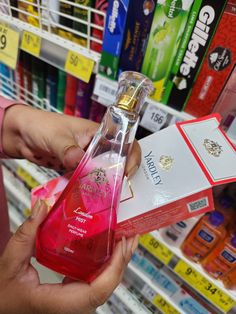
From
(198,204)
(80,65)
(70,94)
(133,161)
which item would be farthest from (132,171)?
(70,94)

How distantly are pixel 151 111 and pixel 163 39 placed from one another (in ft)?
0.52

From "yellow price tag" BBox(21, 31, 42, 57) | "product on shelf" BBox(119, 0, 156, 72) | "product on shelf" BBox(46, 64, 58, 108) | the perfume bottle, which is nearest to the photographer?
the perfume bottle

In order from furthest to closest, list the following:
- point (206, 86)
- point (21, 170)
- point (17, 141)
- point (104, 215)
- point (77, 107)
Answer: point (21, 170), point (77, 107), point (17, 141), point (206, 86), point (104, 215)

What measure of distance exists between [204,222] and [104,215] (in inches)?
12.0

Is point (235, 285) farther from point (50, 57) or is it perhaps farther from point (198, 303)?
point (50, 57)

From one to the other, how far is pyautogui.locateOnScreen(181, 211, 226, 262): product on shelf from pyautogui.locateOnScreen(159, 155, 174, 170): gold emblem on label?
24 cm

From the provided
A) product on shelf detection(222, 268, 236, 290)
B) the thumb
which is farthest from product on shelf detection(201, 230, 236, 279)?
the thumb

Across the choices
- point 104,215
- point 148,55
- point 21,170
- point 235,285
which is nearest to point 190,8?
point 148,55

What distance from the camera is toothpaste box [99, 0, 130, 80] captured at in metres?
0.56

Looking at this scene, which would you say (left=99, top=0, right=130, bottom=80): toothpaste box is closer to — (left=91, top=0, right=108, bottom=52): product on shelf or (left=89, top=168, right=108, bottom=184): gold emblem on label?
(left=91, top=0, right=108, bottom=52): product on shelf

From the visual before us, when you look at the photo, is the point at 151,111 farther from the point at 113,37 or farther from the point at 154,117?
the point at 113,37

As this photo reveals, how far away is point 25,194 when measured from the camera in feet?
4.15

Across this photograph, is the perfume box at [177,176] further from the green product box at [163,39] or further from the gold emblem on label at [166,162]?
the green product box at [163,39]

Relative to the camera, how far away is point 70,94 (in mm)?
834
